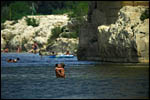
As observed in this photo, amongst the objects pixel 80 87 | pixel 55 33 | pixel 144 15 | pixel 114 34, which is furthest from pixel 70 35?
pixel 80 87

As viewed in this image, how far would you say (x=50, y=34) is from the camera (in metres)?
146

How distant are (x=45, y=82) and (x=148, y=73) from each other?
11176mm

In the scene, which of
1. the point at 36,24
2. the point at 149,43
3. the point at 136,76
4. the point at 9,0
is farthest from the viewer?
the point at 9,0

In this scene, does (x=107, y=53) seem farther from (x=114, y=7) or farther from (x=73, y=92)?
(x=73, y=92)

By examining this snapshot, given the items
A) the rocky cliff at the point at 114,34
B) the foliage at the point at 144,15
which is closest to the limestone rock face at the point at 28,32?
the rocky cliff at the point at 114,34

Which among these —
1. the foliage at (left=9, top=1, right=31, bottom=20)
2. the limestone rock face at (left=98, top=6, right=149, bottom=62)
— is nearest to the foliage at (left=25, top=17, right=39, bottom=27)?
the foliage at (left=9, top=1, right=31, bottom=20)

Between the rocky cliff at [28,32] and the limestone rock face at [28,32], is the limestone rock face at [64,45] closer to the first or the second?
the rocky cliff at [28,32]

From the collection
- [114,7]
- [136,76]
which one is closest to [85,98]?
[136,76]

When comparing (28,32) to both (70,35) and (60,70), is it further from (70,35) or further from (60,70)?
(60,70)

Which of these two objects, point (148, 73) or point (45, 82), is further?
point (148, 73)

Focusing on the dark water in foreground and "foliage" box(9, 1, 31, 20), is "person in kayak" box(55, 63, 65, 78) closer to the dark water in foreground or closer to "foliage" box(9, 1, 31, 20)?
the dark water in foreground

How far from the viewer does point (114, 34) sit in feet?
245

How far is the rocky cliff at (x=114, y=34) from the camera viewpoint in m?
68.9

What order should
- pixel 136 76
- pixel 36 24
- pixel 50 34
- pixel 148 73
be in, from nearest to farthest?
pixel 136 76 < pixel 148 73 < pixel 50 34 < pixel 36 24
